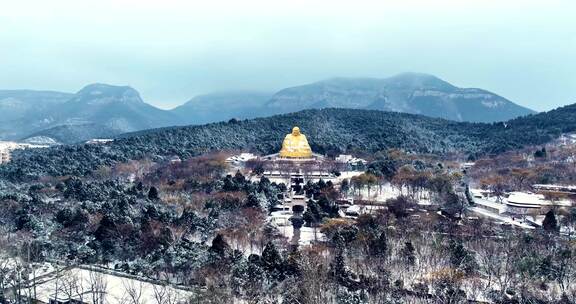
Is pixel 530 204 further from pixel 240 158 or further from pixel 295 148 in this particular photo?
pixel 240 158

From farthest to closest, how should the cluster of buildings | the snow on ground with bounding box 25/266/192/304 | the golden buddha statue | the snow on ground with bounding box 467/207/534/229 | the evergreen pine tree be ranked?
1. the golden buddha statue
2. the cluster of buildings
3. the snow on ground with bounding box 467/207/534/229
4. the evergreen pine tree
5. the snow on ground with bounding box 25/266/192/304

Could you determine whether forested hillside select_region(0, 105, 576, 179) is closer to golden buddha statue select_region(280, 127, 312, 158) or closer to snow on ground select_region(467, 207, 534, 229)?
golden buddha statue select_region(280, 127, 312, 158)

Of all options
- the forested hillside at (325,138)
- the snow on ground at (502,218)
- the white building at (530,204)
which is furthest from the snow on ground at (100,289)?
the forested hillside at (325,138)

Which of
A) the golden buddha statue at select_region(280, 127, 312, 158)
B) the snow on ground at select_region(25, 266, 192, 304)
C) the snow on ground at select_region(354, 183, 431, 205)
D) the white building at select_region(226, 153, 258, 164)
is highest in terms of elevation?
Result: the golden buddha statue at select_region(280, 127, 312, 158)

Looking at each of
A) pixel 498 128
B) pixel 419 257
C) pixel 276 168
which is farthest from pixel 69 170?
pixel 498 128

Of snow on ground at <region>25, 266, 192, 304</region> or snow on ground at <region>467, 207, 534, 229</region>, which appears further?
snow on ground at <region>467, 207, 534, 229</region>

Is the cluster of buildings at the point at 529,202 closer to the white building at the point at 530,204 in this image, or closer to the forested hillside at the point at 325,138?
the white building at the point at 530,204

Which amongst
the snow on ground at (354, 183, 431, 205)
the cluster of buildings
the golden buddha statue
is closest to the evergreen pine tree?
the cluster of buildings
